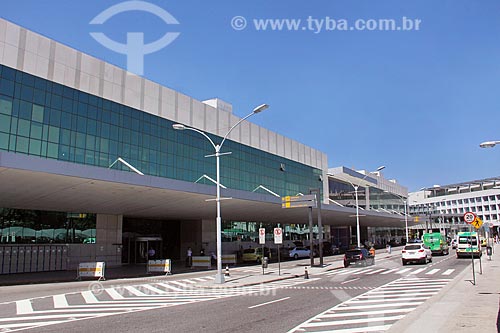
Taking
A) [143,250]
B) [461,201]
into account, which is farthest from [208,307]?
[461,201]

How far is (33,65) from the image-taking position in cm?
2881

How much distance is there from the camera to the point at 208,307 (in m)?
15.3

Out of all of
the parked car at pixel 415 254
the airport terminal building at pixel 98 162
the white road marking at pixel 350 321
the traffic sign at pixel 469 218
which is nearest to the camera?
the white road marking at pixel 350 321

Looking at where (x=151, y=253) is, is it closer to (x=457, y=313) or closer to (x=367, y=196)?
(x=457, y=313)

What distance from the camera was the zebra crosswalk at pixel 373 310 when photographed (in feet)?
35.8

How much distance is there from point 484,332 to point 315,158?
2291 inches

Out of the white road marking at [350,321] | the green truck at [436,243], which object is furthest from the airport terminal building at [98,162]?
the white road marking at [350,321]

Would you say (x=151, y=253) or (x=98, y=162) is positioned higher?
(x=98, y=162)

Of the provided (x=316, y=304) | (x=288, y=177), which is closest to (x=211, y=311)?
(x=316, y=304)

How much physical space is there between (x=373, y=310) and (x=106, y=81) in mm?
27865

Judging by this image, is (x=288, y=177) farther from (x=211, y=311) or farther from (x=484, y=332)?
(x=484, y=332)

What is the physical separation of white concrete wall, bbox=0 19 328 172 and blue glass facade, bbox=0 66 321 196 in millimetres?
601

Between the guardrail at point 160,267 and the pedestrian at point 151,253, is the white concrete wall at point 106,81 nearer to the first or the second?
the pedestrian at point 151,253

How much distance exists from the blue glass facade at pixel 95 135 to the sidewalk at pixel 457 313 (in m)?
25.1
